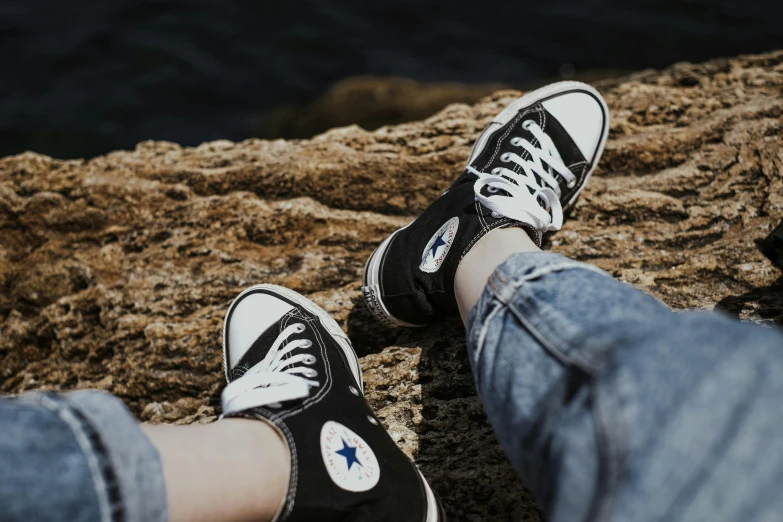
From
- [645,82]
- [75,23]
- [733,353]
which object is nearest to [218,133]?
[75,23]

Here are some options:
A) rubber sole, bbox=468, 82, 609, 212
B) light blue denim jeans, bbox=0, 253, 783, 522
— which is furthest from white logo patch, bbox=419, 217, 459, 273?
light blue denim jeans, bbox=0, 253, 783, 522

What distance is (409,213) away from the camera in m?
2.74

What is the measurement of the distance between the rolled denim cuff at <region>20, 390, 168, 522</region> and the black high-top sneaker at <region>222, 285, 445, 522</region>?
319 mm

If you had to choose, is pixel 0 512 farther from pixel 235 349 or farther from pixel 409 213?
pixel 409 213

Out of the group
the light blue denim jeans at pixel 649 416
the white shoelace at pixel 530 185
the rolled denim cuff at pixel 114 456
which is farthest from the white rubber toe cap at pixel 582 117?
the rolled denim cuff at pixel 114 456

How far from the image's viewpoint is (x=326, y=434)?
1.56 m

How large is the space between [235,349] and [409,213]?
3.25ft

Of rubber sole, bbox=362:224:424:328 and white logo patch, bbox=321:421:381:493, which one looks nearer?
white logo patch, bbox=321:421:381:493

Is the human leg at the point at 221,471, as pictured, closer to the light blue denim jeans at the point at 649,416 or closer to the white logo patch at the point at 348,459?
the white logo patch at the point at 348,459

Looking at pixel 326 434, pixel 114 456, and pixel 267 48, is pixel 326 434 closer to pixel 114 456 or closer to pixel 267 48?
pixel 114 456

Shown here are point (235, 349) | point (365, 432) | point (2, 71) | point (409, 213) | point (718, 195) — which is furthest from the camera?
point (2, 71)

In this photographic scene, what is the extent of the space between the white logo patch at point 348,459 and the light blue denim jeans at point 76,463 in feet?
1.33

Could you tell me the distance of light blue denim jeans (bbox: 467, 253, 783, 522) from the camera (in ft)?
3.22

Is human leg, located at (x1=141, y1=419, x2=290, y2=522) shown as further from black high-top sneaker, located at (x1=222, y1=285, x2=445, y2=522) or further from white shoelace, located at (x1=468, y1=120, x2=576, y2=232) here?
white shoelace, located at (x1=468, y1=120, x2=576, y2=232)
